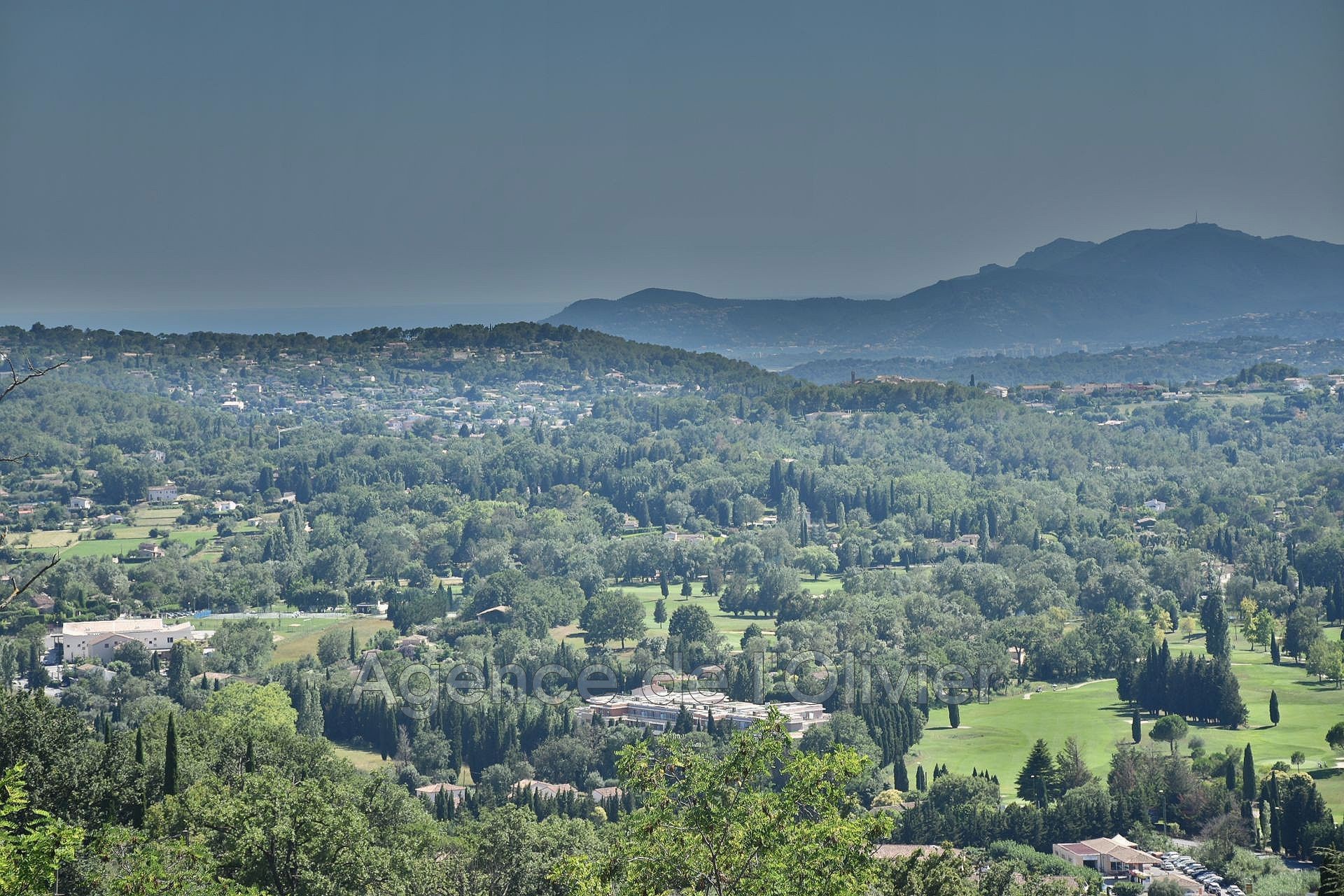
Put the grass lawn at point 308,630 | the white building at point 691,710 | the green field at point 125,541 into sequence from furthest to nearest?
the green field at point 125,541
the grass lawn at point 308,630
the white building at point 691,710

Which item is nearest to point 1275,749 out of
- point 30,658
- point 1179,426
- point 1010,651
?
point 1010,651

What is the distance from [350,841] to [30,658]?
146 ft

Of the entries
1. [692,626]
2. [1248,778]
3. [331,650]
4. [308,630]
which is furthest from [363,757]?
[1248,778]

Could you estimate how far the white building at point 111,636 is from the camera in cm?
6569

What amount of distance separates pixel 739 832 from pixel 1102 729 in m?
40.0

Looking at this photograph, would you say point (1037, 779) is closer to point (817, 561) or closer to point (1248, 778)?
point (1248, 778)

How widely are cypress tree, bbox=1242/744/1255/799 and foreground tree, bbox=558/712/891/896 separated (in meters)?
29.4

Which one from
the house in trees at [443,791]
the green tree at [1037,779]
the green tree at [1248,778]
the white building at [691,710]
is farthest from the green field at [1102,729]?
the house in trees at [443,791]

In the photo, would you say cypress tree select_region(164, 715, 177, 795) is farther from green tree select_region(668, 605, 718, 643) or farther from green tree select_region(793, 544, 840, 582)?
green tree select_region(793, 544, 840, 582)

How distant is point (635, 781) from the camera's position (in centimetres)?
1667

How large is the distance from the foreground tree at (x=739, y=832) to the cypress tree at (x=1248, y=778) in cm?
2941

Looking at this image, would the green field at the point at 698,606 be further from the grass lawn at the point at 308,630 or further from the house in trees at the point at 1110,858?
the house in trees at the point at 1110,858

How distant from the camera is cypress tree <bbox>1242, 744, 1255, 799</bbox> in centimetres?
4291

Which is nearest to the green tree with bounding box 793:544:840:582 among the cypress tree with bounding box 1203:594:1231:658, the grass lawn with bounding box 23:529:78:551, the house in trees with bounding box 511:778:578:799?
the cypress tree with bounding box 1203:594:1231:658
